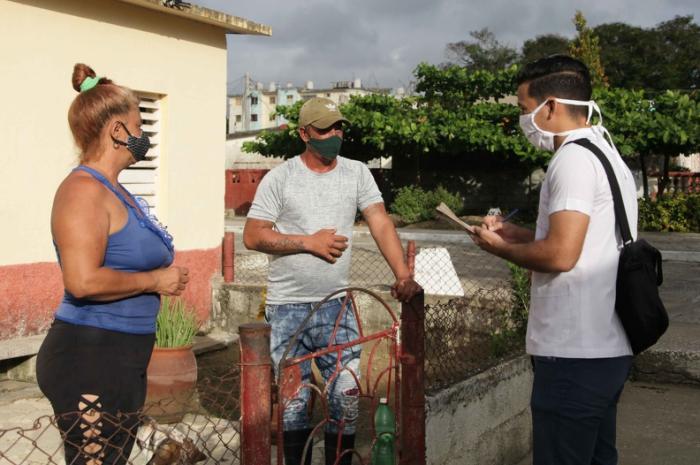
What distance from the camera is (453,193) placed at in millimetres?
25500

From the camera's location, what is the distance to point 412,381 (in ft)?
12.1

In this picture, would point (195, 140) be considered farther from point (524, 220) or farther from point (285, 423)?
point (524, 220)

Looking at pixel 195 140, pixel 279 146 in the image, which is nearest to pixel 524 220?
pixel 279 146

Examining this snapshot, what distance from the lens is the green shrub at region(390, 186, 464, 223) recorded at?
920 inches

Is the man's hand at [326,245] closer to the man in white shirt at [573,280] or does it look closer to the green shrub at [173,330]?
the man in white shirt at [573,280]

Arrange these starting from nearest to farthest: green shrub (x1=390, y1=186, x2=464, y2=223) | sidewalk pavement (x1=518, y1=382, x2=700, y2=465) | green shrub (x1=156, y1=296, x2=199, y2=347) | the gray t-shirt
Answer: the gray t-shirt, sidewalk pavement (x1=518, y1=382, x2=700, y2=465), green shrub (x1=156, y1=296, x2=199, y2=347), green shrub (x1=390, y1=186, x2=464, y2=223)

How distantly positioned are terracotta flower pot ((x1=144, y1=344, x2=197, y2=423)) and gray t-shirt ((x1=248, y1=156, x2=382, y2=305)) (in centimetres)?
224

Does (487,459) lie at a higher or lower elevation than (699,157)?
lower

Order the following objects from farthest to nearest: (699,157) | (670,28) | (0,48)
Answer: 1. (670,28)
2. (699,157)
3. (0,48)

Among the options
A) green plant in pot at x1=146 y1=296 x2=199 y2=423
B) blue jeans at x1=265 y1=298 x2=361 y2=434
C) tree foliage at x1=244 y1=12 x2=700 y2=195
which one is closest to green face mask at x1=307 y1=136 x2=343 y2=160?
blue jeans at x1=265 y1=298 x2=361 y2=434

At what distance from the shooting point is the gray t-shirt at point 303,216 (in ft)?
13.1

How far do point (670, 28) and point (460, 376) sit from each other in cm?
5627

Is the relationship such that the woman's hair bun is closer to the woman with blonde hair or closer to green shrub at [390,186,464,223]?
the woman with blonde hair

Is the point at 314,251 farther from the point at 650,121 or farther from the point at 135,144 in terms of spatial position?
the point at 650,121
